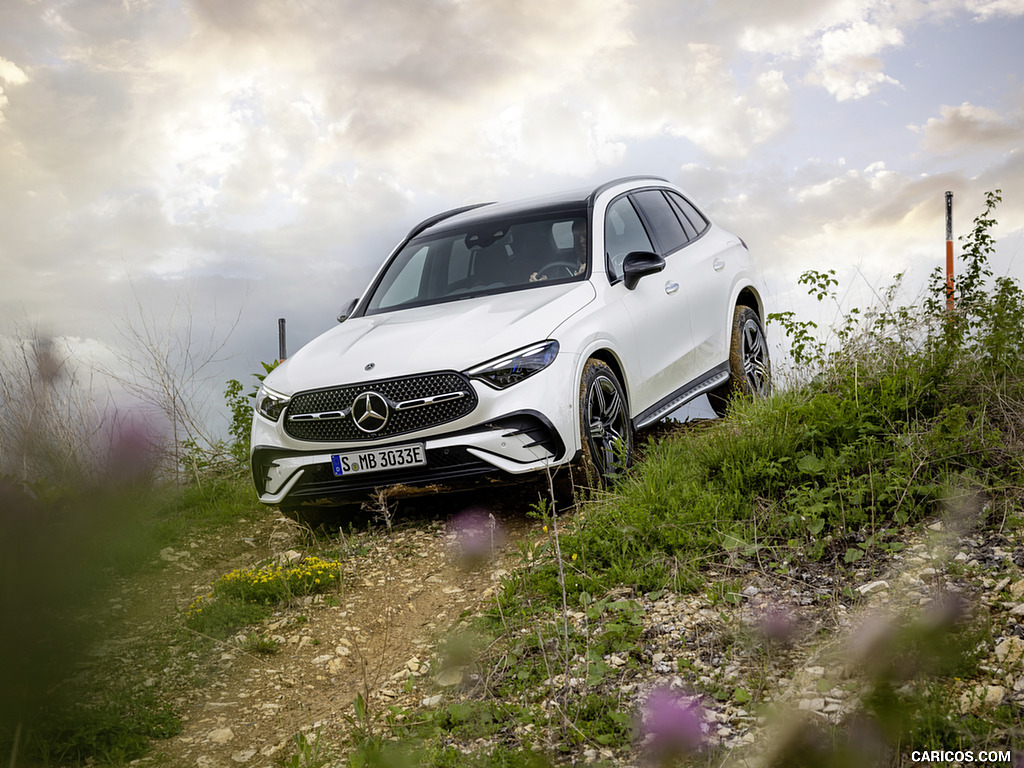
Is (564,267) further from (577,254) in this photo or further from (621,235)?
(621,235)

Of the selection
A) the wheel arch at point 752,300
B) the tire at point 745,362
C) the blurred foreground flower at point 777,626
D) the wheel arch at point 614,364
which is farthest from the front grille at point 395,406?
the wheel arch at point 752,300

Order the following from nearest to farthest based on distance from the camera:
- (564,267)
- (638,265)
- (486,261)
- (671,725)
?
1. (671,725)
2. (638,265)
3. (564,267)
4. (486,261)

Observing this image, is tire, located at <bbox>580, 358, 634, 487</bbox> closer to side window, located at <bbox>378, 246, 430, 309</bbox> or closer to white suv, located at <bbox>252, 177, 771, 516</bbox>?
white suv, located at <bbox>252, 177, 771, 516</bbox>

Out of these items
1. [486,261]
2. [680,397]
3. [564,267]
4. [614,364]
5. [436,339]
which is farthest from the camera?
[680,397]

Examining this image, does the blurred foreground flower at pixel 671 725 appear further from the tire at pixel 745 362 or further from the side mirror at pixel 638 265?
the tire at pixel 745 362

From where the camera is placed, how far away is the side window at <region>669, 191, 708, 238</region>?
8.06 m

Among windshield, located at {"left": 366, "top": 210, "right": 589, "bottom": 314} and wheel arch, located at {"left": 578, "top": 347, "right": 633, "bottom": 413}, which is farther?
windshield, located at {"left": 366, "top": 210, "right": 589, "bottom": 314}

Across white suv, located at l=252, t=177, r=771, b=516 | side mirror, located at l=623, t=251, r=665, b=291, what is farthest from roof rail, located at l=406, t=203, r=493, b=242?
side mirror, located at l=623, t=251, r=665, b=291

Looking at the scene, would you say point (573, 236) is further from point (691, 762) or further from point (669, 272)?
point (691, 762)

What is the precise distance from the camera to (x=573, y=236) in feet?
21.4

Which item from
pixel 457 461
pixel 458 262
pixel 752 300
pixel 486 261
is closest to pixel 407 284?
pixel 458 262

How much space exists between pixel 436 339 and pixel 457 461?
817 millimetres

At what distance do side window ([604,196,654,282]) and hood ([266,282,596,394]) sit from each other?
532 mm

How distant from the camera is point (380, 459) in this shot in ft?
17.6
